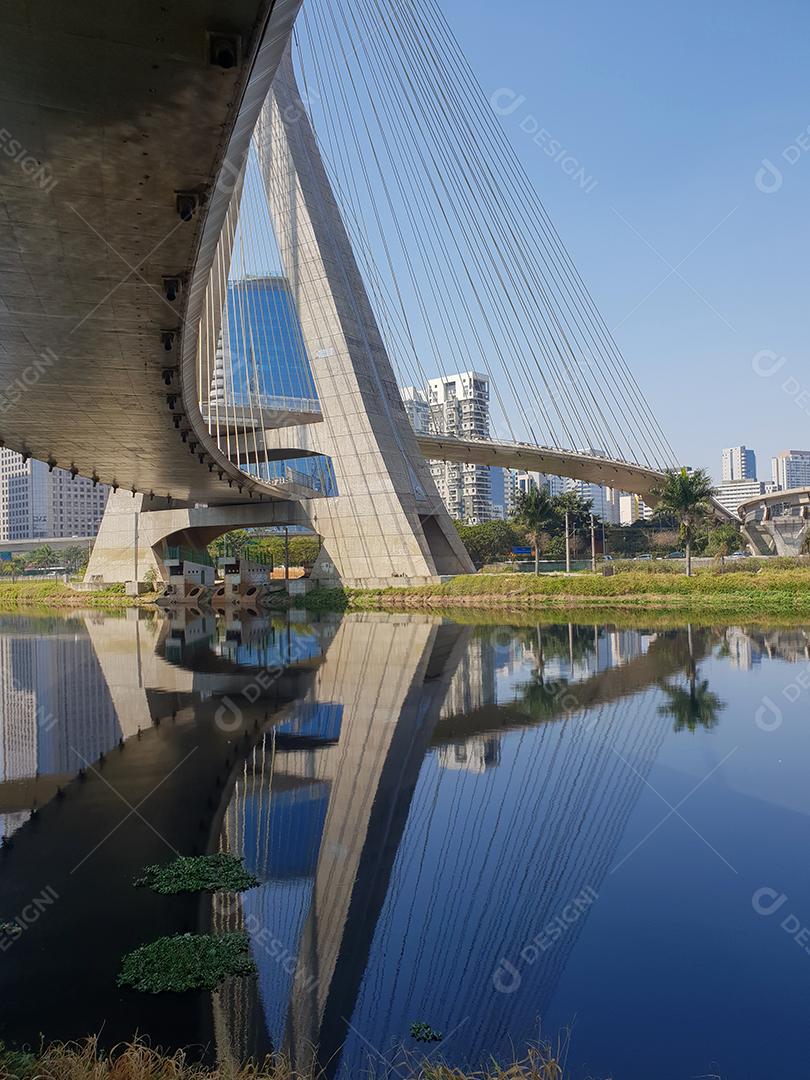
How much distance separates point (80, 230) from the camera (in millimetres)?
9734

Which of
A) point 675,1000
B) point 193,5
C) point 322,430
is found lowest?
point 675,1000

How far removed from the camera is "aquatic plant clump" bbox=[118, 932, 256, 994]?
581 cm

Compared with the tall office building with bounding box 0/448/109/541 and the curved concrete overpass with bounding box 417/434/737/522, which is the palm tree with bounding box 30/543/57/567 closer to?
the tall office building with bounding box 0/448/109/541

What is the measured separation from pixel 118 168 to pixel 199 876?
711cm

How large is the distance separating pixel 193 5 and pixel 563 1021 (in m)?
7.47

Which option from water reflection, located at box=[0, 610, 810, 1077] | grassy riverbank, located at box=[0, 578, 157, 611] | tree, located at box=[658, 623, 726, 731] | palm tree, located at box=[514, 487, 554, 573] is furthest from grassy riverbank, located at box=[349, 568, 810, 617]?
tree, located at box=[658, 623, 726, 731]

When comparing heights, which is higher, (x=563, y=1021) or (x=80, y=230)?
(x=80, y=230)

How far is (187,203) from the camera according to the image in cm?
876

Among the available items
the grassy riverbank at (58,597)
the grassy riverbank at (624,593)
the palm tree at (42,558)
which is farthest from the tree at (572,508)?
the palm tree at (42,558)

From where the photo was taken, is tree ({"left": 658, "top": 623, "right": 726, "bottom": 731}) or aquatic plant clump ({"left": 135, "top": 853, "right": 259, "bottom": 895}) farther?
tree ({"left": 658, "top": 623, "right": 726, "bottom": 731})

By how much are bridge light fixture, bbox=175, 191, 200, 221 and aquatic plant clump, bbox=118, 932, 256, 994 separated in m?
7.14

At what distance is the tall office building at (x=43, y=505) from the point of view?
162m

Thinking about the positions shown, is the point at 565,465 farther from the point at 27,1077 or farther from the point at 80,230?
the point at 27,1077

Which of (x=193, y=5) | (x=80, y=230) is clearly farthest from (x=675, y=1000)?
(x=80, y=230)
